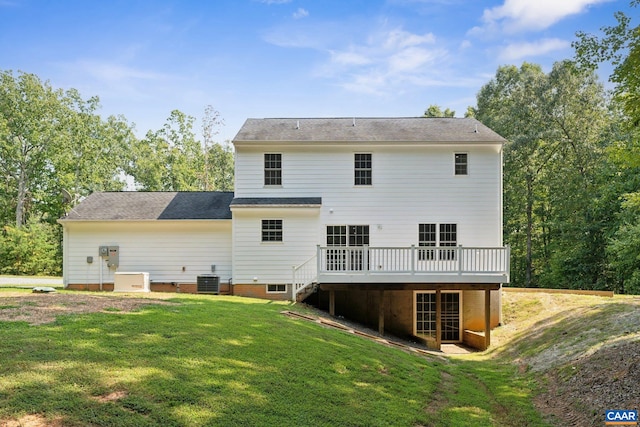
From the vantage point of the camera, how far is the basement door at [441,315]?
17.2 m

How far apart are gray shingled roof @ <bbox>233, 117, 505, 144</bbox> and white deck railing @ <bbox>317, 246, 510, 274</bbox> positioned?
4.48 metres

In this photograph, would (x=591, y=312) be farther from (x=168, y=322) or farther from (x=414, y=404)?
(x=168, y=322)

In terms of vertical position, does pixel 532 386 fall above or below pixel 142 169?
below

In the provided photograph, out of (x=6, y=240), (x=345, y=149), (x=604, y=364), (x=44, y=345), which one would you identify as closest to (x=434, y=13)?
(x=345, y=149)

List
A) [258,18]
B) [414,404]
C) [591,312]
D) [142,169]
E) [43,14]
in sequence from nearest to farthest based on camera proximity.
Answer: [414,404] → [591,312] → [258,18] → [43,14] → [142,169]

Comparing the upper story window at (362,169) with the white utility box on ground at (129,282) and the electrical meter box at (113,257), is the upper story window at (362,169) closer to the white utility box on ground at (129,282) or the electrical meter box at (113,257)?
the white utility box on ground at (129,282)

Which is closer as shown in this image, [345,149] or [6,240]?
[345,149]

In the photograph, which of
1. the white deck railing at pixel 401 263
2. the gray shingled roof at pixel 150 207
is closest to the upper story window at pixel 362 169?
the white deck railing at pixel 401 263

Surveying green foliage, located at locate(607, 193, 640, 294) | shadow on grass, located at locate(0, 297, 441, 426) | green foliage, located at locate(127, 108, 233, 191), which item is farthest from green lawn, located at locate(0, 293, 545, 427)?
green foliage, located at locate(127, 108, 233, 191)

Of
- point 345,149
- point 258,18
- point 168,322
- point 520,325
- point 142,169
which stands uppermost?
point 258,18

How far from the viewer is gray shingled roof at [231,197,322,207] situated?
16.3m

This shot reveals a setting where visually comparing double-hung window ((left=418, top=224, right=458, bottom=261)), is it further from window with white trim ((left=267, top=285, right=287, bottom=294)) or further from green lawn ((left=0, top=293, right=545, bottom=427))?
green lawn ((left=0, top=293, right=545, bottom=427))

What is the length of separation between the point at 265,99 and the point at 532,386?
2159cm

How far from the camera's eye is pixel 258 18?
16.5 metres
